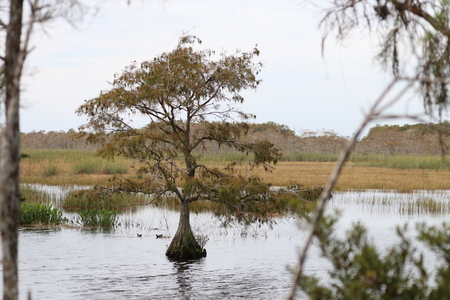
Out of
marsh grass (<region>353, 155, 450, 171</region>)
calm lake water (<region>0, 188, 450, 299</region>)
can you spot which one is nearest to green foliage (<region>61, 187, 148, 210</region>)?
calm lake water (<region>0, 188, 450, 299</region>)

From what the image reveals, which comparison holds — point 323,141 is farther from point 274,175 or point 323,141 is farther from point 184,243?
point 184,243

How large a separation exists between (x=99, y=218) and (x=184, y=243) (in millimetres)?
6956

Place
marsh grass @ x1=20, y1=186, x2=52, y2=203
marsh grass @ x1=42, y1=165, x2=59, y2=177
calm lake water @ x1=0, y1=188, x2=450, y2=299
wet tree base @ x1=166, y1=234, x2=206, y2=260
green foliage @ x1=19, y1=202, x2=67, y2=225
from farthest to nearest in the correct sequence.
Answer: marsh grass @ x1=42, y1=165, x2=59, y2=177, marsh grass @ x1=20, y1=186, x2=52, y2=203, green foliage @ x1=19, y1=202, x2=67, y2=225, wet tree base @ x1=166, y1=234, x2=206, y2=260, calm lake water @ x1=0, y1=188, x2=450, y2=299

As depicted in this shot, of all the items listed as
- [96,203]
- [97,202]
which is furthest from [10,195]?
[96,203]

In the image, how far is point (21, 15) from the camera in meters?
6.16

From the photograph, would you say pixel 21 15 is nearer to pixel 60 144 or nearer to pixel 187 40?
pixel 187 40

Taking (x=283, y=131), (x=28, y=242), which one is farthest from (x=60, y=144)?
(x=28, y=242)

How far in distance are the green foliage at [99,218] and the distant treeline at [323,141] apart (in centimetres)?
4804

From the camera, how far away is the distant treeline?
90.8 m

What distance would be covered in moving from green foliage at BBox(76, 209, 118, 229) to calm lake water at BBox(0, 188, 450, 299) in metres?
0.44

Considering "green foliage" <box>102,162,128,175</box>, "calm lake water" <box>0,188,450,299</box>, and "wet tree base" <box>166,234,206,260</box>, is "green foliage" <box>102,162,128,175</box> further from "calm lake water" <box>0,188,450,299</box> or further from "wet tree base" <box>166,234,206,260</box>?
"wet tree base" <box>166,234,206,260</box>

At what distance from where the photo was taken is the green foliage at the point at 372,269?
4637 millimetres

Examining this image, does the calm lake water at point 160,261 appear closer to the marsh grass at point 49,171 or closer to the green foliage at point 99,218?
the green foliage at point 99,218

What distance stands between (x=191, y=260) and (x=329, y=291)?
12.8 metres
